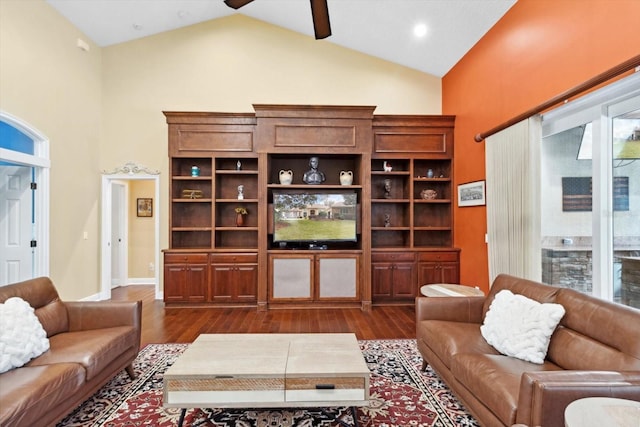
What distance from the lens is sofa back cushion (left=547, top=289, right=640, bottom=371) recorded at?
1666mm

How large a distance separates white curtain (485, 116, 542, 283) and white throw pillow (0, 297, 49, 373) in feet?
13.4

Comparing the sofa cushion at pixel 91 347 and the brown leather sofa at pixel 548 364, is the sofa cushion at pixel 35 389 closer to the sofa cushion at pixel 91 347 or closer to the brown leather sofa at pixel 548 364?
the sofa cushion at pixel 91 347

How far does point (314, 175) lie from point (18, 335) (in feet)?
12.5

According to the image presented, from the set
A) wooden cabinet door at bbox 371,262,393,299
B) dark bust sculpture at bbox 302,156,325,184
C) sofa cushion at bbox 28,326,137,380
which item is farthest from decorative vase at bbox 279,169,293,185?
sofa cushion at bbox 28,326,137,380

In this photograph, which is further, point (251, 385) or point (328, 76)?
point (328, 76)

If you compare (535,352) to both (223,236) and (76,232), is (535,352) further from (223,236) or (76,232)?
(76,232)

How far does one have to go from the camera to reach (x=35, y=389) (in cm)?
173

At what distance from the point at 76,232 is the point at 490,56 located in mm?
6347

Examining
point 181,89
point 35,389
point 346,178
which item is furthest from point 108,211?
point 35,389

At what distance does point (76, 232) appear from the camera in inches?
191

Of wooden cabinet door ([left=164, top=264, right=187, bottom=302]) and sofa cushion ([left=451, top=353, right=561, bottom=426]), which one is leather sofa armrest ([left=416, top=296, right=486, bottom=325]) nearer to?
sofa cushion ([left=451, top=353, right=561, bottom=426])

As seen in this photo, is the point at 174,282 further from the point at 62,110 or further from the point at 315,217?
the point at 62,110

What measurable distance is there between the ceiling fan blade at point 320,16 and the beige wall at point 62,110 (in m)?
3.62

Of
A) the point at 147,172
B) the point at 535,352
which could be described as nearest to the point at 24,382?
the point at 535,352
